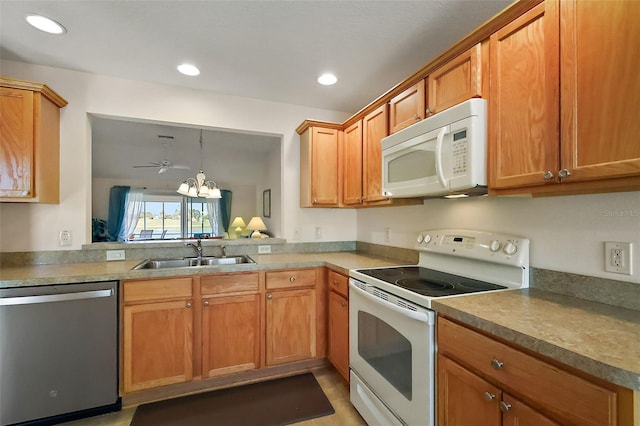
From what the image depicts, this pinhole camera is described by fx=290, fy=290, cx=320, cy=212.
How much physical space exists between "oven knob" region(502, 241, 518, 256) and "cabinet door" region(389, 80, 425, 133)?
0.85m

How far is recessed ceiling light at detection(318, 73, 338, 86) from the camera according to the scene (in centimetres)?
227

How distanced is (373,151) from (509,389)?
168 centimetres

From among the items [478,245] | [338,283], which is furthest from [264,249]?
[478,245]

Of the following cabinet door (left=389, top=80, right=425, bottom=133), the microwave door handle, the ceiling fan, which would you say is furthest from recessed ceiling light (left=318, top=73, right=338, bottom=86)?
the ceiling fan

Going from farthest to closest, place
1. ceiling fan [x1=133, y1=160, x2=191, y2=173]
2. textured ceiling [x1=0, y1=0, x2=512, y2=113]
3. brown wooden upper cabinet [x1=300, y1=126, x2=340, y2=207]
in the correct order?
ceiling fan [x1=133, y1=160, x2=191, y2=173], brown wooden upper cabinet [x1=300, y1=126, x2=340, y2=207], textured ceiling [x1=0, y1=0, x2=512, y2=113]

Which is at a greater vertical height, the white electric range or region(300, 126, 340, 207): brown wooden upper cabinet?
region(300, 126, 340, 207): brown wooden upper cabinet

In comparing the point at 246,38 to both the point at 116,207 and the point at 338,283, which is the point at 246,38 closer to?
the point at 338,283

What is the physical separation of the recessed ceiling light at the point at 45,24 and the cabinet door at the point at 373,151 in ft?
6.69

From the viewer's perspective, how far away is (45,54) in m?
2.01

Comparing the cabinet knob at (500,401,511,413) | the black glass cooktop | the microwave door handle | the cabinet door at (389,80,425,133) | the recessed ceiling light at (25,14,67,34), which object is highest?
the recessed ceiling light at (25,14,67,34)

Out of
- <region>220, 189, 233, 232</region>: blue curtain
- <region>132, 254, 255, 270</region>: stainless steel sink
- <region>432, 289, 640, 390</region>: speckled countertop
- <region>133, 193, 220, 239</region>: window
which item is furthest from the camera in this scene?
<region>220, 189, 233, 232</region>: blue curtain

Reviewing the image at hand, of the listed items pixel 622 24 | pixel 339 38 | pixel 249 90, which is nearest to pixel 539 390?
pixel 622 24

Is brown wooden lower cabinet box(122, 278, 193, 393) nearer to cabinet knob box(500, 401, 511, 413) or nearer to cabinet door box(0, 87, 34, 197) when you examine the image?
cabinet door box(0, 87, 34, 197)

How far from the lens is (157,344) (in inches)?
76.9
